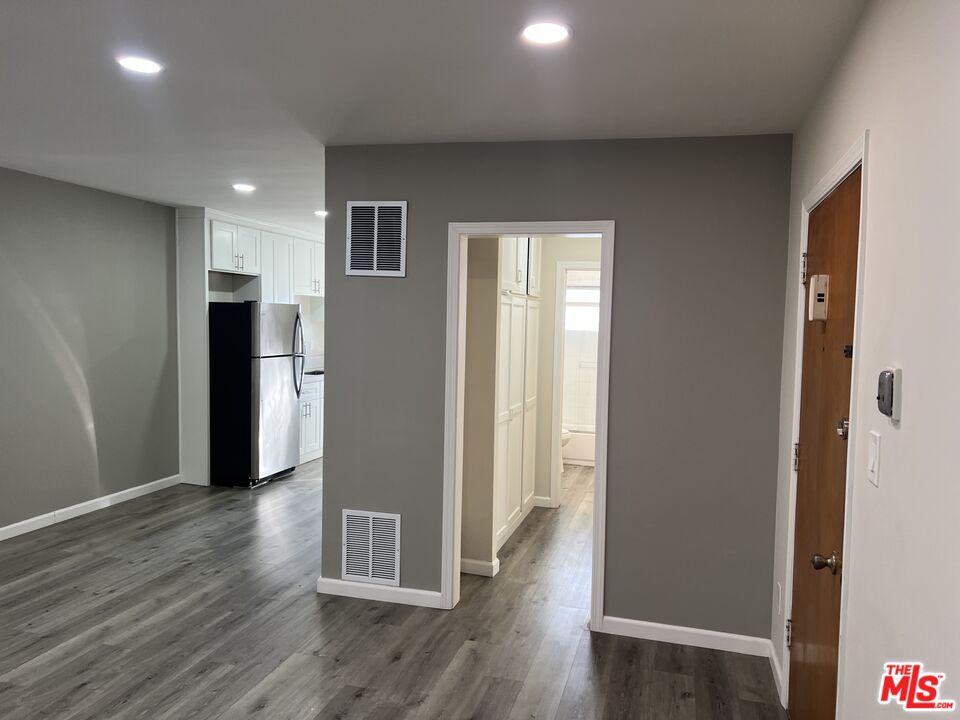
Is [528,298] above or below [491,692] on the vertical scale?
above

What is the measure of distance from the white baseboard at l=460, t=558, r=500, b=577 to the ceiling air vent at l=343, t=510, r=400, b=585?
1.89 ft

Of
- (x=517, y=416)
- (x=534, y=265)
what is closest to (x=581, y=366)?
(x=534, y=265)

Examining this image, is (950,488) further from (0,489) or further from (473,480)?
(0,489)

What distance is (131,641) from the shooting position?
3258 mm

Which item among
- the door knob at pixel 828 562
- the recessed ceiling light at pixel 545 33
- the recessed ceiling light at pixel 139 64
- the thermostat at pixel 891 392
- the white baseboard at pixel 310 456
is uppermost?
the recessed ceiling light at pixel 139 64

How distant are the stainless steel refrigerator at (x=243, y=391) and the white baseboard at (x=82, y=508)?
1.45ft

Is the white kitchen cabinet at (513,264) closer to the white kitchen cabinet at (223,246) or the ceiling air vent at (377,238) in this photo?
the ceiling air vent at (377,238)

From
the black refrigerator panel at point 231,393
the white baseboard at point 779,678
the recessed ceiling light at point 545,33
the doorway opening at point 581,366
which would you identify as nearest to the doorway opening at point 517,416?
the doorway opening at point 581,366

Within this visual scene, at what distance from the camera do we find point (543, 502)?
229 inches

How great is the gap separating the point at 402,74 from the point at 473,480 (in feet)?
7.98

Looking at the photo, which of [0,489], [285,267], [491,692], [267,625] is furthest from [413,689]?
[285,267]

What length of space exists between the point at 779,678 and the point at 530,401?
109 inches

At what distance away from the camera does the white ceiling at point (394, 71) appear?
6.70 feet

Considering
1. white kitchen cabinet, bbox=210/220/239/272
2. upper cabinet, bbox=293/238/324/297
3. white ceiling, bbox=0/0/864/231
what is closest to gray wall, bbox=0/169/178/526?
white kitchen cabinet, bbox=210/220/239/272
